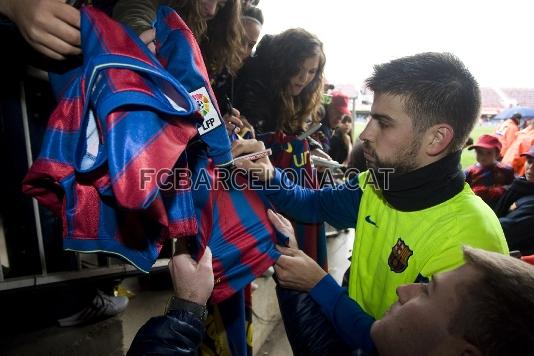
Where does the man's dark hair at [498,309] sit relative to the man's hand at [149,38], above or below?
below

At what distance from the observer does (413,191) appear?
4.03 ft

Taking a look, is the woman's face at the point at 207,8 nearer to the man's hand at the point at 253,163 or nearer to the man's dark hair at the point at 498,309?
the man's hand at the point at 253,163

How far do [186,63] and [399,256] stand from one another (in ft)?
3.22

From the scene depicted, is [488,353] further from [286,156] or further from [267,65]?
[267,65]

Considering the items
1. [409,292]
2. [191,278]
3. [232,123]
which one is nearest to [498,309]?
Answer: [409,292]

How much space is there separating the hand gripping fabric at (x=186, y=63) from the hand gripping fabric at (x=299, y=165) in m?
1.24

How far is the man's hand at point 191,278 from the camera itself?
96 cm

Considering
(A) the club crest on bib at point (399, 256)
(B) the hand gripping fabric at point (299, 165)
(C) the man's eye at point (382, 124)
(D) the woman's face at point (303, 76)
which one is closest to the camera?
(A) the club crest on bib at point (399, 256)

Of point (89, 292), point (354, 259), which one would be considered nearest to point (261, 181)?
point (354, 259)

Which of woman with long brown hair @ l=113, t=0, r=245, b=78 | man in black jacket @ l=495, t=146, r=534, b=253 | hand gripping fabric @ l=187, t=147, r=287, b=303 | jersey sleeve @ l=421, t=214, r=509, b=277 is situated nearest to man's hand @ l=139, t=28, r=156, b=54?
hand gripping fabric @ l=187, t=147, r=287, b=303

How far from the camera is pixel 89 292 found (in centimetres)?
202

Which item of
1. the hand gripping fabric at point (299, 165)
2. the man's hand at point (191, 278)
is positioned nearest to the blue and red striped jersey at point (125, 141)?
the man's hand at point (191, 278)

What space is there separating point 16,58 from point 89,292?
1370mm

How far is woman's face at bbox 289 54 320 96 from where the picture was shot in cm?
223
